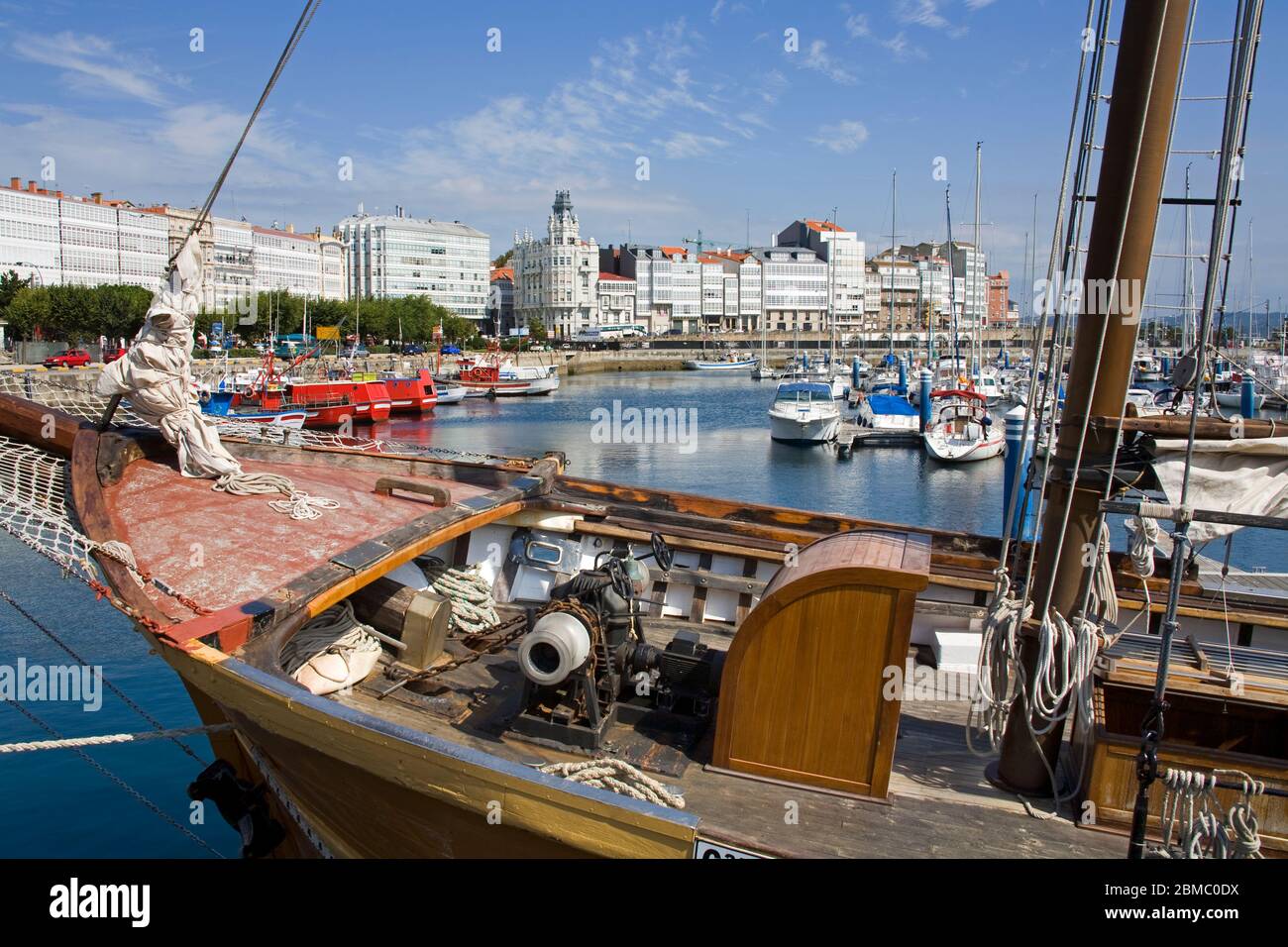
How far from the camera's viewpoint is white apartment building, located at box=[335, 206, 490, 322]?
5704 inches

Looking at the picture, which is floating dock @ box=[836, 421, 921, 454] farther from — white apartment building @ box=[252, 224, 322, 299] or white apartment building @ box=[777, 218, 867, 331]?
white apartment building @ box=[777, 218, 867, 331]

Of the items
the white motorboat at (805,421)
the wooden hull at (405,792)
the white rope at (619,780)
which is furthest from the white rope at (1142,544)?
the white motorboat at (805,421)

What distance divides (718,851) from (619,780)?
2.76 ft

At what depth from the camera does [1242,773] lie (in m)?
4.74

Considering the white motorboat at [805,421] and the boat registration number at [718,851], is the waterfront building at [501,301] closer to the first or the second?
the white motorboat at [805,421]

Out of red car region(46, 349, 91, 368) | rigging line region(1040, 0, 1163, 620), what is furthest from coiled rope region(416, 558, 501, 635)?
red car region(46, 349, 91, 368)

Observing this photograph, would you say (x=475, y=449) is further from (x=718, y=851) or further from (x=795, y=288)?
(x=795, y=288)

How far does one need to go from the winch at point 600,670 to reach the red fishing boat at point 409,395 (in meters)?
53.0

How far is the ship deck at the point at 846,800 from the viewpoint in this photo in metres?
4.93

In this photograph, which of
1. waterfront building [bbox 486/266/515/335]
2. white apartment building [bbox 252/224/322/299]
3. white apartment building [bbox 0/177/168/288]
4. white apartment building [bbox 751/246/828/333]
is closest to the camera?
white apartment building [bbox 0/177/168/288]

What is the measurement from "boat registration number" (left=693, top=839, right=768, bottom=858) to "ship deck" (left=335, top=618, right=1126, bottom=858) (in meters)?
0.03

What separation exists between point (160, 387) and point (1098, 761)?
8184 mm
